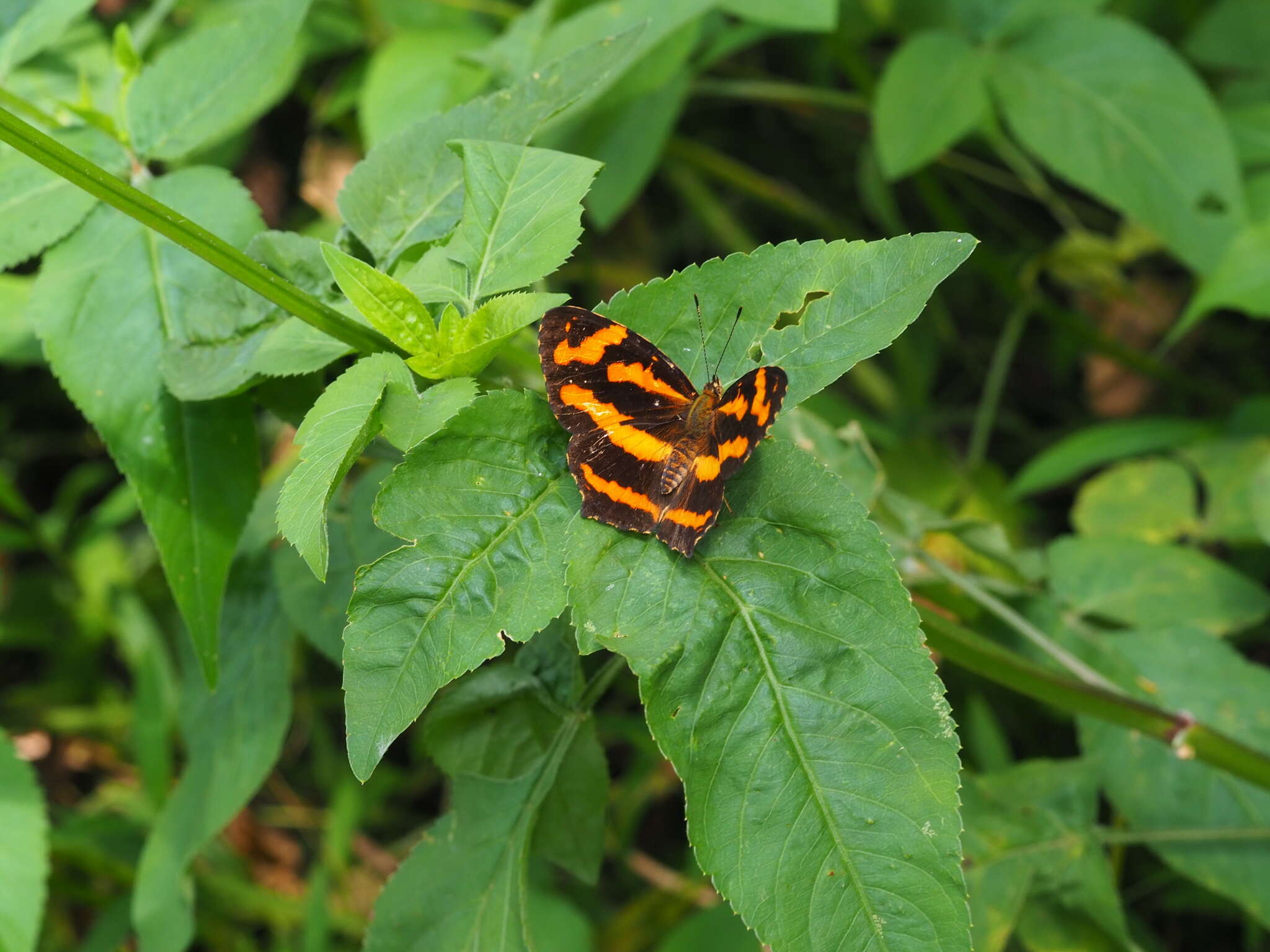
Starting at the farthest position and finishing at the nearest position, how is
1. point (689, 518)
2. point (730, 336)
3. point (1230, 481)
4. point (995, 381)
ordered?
point (995, 381) < point (1230, 481) < point (730, 336) < point (689, 518)

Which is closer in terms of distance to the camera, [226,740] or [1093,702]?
[1093,702]

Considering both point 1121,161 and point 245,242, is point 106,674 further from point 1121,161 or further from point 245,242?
point 1121,161

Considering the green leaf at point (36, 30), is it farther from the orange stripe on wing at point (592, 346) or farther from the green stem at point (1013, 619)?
the green stem at point (1013, 619)

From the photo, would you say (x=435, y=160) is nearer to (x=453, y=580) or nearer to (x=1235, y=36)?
(x=453, y=580)

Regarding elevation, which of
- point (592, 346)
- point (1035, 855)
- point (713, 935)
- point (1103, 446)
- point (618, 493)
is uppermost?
point (592, 346)

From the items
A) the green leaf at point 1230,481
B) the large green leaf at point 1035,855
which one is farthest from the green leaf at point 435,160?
the green leaf at point 1230,481

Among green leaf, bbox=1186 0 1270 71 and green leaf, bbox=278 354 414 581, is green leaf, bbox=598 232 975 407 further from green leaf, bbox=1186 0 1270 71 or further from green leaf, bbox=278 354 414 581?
green leaf, bbox=1186 0 1270 71

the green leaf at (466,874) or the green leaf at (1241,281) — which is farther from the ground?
the green leaf at (1241,281)

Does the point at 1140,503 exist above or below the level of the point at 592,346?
below

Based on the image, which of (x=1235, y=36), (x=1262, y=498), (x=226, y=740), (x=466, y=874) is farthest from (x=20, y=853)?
(x=1235, y=36)
